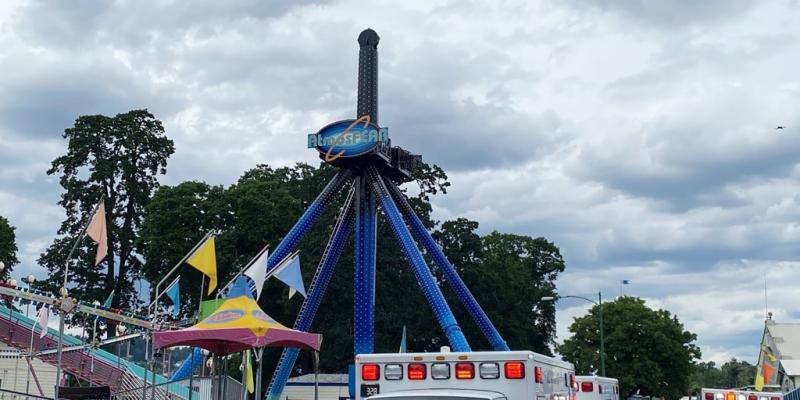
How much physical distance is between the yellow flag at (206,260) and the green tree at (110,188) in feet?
122

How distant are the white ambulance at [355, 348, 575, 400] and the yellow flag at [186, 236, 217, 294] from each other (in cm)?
1322

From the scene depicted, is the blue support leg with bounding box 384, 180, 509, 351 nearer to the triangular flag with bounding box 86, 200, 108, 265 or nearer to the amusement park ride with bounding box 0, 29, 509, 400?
the amusement park ride with bounding box 0, 29, 509, 400

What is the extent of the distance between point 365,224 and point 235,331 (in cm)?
3021

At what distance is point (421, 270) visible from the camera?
160ft

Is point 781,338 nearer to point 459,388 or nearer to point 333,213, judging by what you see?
point 333,213

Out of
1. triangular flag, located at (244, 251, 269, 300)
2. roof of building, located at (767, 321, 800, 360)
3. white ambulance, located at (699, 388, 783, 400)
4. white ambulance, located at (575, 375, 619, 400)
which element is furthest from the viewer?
roof of building, located at (767, 321, 800, 360)

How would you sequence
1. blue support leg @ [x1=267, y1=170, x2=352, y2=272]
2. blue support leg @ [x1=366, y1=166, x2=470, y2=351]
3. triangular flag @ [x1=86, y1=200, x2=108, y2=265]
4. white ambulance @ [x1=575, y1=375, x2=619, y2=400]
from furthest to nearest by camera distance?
blue support leg @ [x1=267, y1=170, x2=352, y2=272] → blue support leg @ [x1=366, y1=166, x2=470, y2=351] → triangular flag @ [x1=86, y1=200, x2=108, y2=265] → white ambulance @ [x1=575, y1=375, x2=619, y2=400]

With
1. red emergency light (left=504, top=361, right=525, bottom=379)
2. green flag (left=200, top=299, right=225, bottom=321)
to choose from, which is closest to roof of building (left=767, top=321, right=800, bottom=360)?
green flag (left=200, top=299, right=225, bottom=321)

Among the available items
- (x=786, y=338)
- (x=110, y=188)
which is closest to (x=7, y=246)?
(x=110, y=188)

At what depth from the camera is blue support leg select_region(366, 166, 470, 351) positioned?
46.1 metres

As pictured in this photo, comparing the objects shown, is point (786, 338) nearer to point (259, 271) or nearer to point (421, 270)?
point (421, 270)

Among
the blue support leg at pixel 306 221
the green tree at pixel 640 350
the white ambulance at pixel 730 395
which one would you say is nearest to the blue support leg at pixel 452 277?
the blue support leg at pixel 306 221

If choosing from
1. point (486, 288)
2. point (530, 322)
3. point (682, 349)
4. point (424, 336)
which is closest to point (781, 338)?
point (682, 349)

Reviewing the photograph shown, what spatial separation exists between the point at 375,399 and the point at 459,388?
1.81 m
